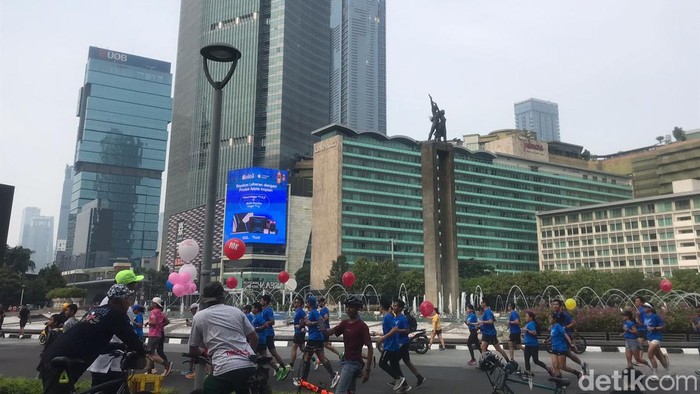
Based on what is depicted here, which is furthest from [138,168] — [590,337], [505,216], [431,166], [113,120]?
[590,337]

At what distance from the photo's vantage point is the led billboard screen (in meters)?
98.3

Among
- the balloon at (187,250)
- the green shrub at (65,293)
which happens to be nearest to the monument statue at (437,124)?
the balloon at (187,250)

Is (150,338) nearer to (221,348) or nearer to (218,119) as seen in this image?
(218,119)

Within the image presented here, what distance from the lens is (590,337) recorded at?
20.2 meters

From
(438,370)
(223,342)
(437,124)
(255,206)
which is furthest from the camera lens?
(255,206)

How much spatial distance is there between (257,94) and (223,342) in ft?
437

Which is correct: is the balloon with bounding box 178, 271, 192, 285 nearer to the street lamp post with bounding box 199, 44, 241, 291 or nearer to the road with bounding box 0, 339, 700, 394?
the road with bounding box 0, 339, 700, 394

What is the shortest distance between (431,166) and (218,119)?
29.8 m

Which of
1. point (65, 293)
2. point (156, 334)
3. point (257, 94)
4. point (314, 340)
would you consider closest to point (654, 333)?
point (314, 340)

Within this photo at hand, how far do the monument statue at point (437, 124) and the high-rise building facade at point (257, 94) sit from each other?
89.8m

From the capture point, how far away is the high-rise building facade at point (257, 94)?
130375 mm

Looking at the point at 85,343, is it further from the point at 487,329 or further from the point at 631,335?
the point at 631,335

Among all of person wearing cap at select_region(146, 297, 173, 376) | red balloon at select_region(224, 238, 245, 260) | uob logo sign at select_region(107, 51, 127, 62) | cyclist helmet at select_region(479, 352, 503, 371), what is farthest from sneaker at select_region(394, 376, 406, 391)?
uob logo sign at select_region(107, 51, 127, 62)

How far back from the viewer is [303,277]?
10125 centimetres
